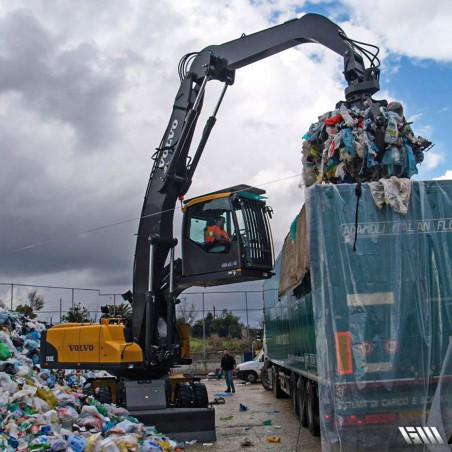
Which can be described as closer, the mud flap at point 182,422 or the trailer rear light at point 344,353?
the trailer rear light at point 344,353

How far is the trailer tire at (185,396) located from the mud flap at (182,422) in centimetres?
35

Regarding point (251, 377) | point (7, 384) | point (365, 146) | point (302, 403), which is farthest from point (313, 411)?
point (251, 377)

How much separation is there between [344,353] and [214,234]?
420 centimetres

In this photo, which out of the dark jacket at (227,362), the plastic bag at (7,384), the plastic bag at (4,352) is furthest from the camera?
the dark jacket at (227,362)

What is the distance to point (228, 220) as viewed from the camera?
9.05 meters

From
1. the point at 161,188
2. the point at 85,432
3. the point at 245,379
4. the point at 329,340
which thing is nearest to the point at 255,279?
the point at 161,188

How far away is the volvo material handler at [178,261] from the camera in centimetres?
905

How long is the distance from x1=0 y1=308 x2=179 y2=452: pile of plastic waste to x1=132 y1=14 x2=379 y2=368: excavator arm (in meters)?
1.24

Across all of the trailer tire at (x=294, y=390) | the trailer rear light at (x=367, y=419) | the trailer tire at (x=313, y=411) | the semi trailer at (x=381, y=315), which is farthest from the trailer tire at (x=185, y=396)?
the trailer rear light at (x=367, y=419)

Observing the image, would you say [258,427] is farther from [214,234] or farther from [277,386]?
[277,386]

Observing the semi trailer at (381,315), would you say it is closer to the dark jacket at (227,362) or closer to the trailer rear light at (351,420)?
the trailer rear light at (351,420)

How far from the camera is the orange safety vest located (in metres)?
9.09

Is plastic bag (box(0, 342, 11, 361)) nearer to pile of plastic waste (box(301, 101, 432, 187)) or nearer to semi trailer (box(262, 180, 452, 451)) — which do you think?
pile of plastic waste (box(301, 101, 432, 187))

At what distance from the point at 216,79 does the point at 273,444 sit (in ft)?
19.9
